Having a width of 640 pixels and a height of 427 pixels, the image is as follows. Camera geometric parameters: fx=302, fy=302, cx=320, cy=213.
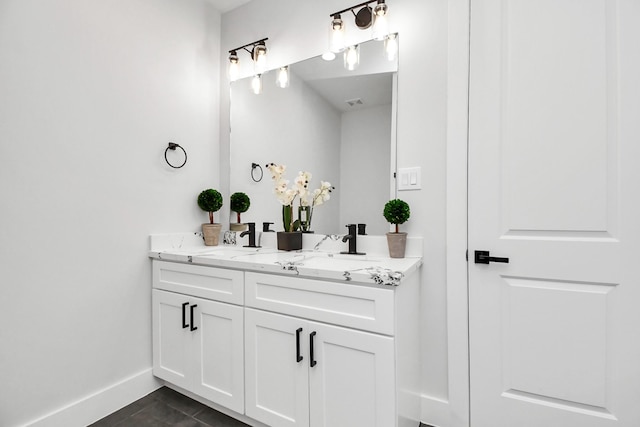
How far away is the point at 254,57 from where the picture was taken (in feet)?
6.93

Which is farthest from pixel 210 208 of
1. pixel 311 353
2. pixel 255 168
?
pixel 311 353

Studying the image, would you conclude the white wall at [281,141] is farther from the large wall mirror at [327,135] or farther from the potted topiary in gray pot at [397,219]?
the potted topiary in gray pot at [397,219]

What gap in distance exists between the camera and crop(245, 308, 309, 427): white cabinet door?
129 cm

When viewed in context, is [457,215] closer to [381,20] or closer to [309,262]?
[309,262]

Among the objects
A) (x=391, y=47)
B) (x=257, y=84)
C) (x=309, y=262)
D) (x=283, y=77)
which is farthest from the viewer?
(x=257, y=84)

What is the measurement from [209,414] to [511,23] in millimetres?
2469

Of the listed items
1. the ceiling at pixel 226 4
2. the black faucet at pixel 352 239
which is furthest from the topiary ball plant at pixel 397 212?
the ceiling at pixel 226 4

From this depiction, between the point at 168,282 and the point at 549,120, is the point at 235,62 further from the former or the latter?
the point at 549,120

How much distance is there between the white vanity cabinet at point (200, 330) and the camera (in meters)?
1.50

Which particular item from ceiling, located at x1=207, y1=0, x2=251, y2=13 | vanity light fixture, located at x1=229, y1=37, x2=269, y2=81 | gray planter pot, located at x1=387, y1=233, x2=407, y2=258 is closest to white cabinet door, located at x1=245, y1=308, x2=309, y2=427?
gray planter pot, located at x1=387, y1=233, x2=407, y2=258

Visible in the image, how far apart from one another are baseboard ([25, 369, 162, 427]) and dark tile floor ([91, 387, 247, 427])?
3 centimetres

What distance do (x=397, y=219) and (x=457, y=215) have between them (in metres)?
0.29

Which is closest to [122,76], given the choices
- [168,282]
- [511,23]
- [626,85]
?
[168,282]

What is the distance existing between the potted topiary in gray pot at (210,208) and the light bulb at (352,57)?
121 centimetres
